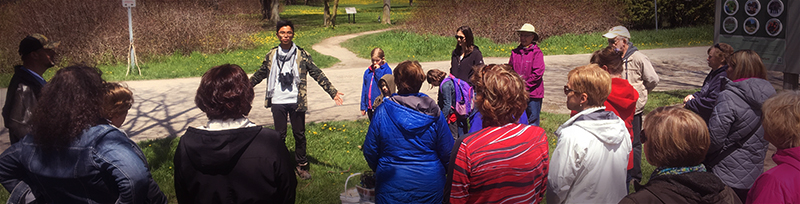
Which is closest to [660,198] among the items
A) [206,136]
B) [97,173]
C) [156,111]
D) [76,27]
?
[206,136]

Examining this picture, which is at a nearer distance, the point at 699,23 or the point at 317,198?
the point at 317,198

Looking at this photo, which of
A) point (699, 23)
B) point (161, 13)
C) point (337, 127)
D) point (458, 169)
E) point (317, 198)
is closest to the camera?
point (458, 169)

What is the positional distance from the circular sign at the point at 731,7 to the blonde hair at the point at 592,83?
5427mm

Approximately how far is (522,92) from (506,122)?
0.60 ft

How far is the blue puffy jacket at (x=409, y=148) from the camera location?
332 centimetres

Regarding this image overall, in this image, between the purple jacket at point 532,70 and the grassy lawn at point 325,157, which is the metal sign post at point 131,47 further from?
the purple jacket at point 532,70

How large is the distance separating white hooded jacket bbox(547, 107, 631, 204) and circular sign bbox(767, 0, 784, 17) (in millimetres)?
5366

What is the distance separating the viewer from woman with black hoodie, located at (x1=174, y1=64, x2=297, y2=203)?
8.32 ft

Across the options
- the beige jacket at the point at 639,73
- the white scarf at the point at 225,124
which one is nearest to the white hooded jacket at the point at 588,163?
the white scarf at the point at 225,124

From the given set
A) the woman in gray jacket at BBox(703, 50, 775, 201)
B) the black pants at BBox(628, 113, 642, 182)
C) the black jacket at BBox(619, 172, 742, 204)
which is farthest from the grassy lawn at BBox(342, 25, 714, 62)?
the black jacket at BBox(619, 172, 742, 204)

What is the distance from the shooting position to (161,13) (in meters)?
18.0

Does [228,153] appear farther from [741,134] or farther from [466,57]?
[466,57]

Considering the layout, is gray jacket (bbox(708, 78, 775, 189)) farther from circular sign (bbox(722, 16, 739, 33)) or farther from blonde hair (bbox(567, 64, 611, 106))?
circular sign (bbox(722, 16, 739, 33))

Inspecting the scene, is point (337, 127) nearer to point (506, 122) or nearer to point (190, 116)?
point (190, 116)
